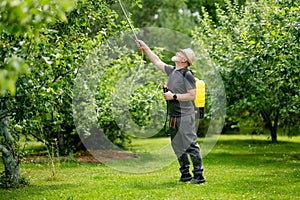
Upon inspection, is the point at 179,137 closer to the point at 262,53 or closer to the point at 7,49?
the point at 262,53

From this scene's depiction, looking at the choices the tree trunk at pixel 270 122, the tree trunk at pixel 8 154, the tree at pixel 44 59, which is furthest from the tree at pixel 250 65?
the tree trunk at pixel 8 154

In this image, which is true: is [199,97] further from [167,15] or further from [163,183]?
[167,15]

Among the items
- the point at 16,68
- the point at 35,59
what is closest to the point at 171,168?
the point at 35,59

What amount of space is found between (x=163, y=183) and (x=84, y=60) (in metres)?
3.10

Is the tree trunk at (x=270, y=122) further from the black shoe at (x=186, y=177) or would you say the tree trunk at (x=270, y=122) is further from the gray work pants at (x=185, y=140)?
the gray work pants at (x=185, y=140)

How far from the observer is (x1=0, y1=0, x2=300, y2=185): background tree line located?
15.9 feet

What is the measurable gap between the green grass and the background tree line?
2.78ft

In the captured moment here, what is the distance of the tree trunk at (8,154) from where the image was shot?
9062 millimetres

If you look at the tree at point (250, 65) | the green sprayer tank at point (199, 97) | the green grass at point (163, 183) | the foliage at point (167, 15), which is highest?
the foliage at point (167, 15)

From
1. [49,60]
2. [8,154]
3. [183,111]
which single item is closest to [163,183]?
[183,111]

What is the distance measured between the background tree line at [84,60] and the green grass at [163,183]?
2.78 feet

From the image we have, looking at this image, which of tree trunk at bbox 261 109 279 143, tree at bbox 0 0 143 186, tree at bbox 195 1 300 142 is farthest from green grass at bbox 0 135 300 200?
tree trunk at bbox 261 109 279 143

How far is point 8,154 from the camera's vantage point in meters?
9.04

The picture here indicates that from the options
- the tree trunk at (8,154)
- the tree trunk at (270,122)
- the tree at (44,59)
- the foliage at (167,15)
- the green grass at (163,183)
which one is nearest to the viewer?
the tree at (44,59)
